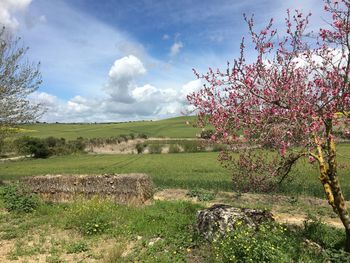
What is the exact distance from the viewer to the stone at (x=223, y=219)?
29.0 ft

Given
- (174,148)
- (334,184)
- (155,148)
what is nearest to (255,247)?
(334,184)

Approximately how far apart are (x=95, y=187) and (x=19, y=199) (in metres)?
2.96

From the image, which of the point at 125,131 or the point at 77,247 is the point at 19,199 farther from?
the point at 125,131

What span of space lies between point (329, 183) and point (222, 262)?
2.89 metres

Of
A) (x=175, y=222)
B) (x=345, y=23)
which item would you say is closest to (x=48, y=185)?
(x=175, y=222)

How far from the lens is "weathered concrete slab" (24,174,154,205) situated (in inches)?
590

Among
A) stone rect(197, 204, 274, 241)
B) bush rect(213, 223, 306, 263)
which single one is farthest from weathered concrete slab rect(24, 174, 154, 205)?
bush rect(213, 223, 306, 263)

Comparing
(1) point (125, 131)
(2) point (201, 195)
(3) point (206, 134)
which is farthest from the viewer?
(1) point (125, 131)

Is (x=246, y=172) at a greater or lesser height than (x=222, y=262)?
greater

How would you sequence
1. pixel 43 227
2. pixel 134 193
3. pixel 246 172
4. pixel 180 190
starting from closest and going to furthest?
pixel 246 172, pixel 43 227, pixel 134 193, pixel 180 190

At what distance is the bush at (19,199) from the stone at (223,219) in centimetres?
734

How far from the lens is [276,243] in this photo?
7.70 m

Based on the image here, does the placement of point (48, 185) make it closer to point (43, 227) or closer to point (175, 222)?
point (43, 227)

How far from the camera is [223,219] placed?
8.99m
